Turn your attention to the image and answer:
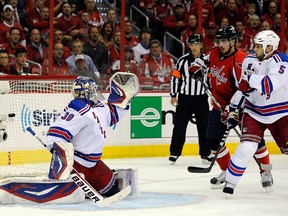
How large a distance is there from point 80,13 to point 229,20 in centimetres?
207

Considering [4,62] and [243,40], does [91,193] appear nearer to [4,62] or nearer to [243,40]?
[4,62]

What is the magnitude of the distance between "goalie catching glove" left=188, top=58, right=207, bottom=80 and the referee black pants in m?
1.63

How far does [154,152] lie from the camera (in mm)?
9656

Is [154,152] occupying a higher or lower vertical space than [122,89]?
lower

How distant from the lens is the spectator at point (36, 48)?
30.0ft

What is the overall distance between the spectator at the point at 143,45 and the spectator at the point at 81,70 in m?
0.63

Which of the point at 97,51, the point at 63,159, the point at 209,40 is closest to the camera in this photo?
the point at 63,159

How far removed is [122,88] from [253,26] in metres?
4.84

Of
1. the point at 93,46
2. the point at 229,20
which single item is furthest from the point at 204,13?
the point at 93,46

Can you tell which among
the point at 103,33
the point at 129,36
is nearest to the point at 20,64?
the point at 103,33

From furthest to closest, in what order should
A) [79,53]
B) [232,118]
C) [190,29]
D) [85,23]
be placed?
[190,29], [85,23], [79,53], [232,118]

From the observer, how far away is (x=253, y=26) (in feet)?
36.1

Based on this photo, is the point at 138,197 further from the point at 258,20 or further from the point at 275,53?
the point at 258,20

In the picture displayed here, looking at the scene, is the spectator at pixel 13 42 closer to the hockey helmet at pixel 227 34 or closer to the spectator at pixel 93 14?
the spectator at pixel 93 14
